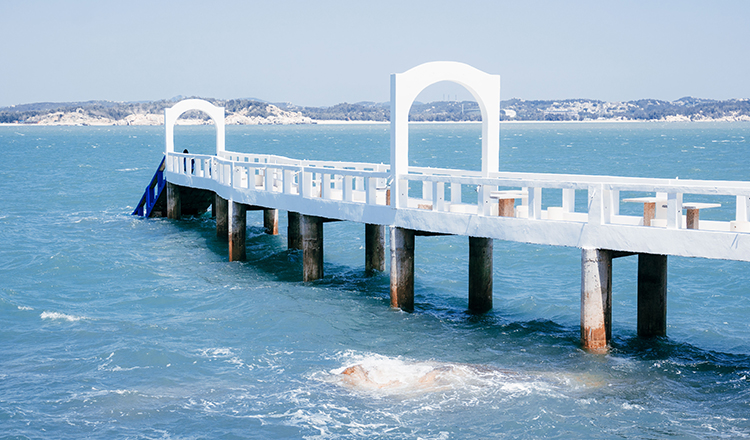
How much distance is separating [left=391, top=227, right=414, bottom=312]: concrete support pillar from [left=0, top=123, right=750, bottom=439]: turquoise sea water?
36cm

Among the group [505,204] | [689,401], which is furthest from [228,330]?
[689,401]

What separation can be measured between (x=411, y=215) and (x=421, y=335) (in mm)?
2463

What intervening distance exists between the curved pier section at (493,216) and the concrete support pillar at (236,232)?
0.03 meters

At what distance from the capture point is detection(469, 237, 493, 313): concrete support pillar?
17.7 meters

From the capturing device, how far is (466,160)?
299 feet

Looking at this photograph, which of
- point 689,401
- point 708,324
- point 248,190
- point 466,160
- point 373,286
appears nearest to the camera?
point 689,401

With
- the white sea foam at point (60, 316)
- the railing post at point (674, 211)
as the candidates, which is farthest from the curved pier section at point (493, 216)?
the white sea foam at point (60, 316)

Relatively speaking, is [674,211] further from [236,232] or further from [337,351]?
[236,232]

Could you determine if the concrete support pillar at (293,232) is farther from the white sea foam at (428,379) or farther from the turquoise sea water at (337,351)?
the white sea foam at (428,379)

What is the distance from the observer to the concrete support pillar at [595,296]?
14250 millimetres

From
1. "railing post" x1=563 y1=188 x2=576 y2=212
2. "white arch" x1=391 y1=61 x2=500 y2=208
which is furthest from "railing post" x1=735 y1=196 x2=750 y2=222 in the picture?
"white arch" x1=391 y1=61 x2=500 y2=208

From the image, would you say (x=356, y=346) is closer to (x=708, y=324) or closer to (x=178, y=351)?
(x=178, y=351)

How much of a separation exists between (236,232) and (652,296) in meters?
12.5

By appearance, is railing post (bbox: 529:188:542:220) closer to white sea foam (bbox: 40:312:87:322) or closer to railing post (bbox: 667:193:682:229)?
railing post (bbox: 667:193:682:229)
